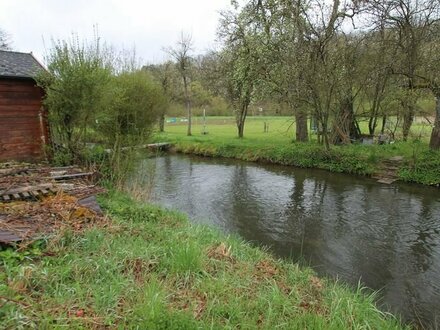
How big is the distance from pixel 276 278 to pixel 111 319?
8.27 feet

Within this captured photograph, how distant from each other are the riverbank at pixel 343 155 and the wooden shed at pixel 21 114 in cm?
561

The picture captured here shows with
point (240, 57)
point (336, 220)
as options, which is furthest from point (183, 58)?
point (336, 220)

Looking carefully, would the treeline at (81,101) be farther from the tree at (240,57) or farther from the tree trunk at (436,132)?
the tree trunk at (436,132)

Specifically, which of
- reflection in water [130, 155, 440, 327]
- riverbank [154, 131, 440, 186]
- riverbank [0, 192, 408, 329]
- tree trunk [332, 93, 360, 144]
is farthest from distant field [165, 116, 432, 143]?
riverbank [0, 192, 408, 329]

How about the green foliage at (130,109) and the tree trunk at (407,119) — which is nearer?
the green foliage at (130,109)

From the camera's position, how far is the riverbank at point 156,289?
3.04 metres

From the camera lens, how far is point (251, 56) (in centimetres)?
1912

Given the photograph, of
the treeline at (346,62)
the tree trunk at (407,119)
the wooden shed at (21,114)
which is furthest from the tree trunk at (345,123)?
the wooden shed at (21,114)

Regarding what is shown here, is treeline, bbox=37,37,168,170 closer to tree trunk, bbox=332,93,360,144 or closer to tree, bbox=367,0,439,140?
tree trunk, bbox=332,93,360,144

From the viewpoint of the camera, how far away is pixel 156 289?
138 inches

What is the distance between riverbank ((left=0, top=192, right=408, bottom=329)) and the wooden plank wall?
7272 millimetres

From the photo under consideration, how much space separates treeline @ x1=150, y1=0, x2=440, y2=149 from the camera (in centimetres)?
1428

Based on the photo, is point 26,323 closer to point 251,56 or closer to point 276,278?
point 276,278

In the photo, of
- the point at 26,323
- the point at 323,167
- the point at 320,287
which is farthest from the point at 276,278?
the point at 323,167
